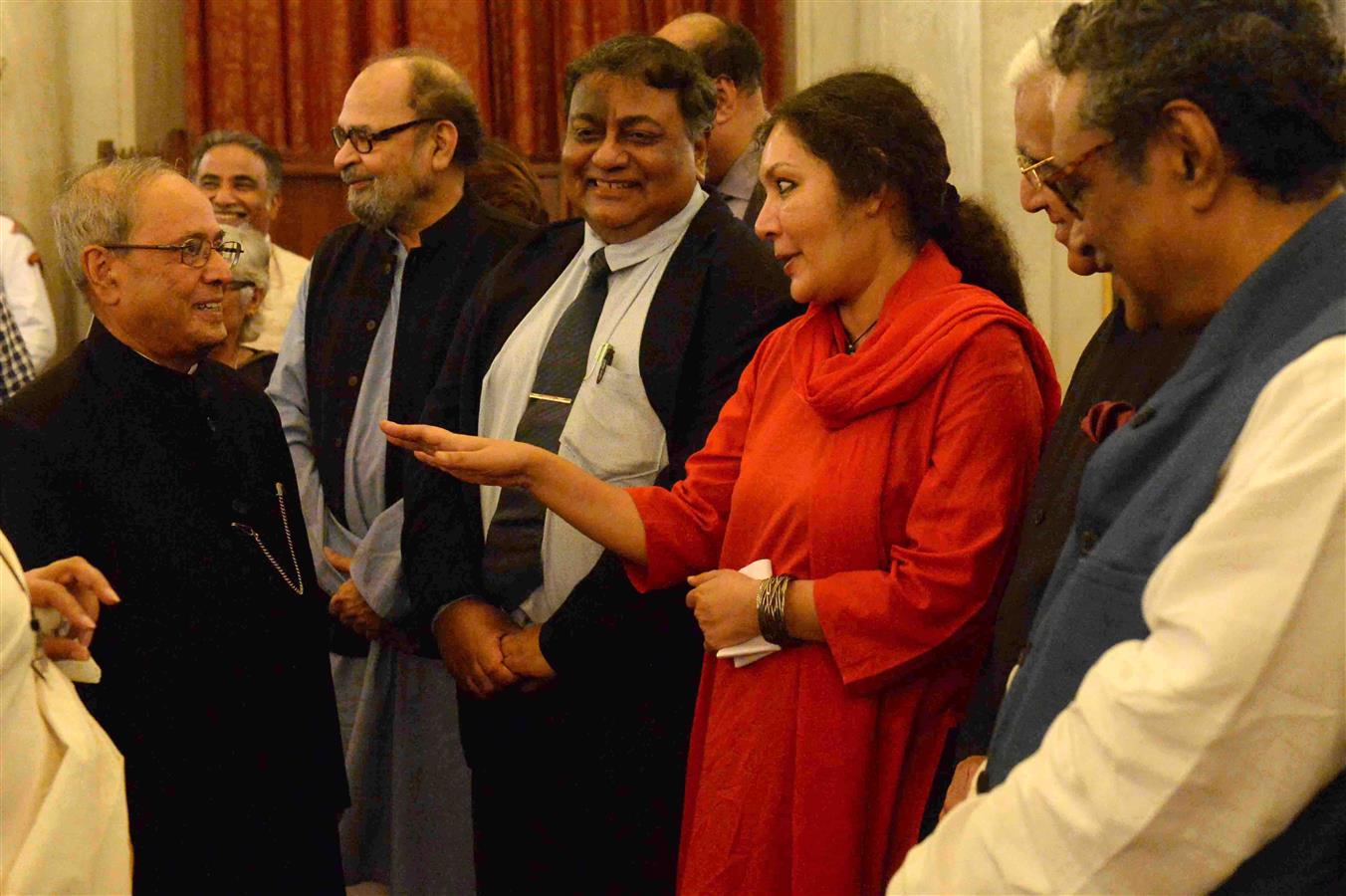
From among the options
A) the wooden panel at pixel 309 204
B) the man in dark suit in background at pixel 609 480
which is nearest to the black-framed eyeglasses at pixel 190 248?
the man in dark suit in background at pixel 609 480

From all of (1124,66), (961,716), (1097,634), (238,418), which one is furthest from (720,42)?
(1097,634)

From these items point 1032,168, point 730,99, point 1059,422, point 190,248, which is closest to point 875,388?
point 1059,422

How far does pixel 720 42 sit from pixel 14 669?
2.55 metres

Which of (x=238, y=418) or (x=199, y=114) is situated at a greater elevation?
(x=199, y=114)

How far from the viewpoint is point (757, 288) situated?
2750 millimetres

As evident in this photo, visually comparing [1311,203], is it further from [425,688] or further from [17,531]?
[425,688]

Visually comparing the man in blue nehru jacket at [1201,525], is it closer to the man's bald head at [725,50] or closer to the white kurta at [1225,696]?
the white kurta at [1225,696]

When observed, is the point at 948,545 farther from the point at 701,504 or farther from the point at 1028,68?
the point at 1028,68

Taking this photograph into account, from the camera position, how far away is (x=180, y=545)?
257 cm

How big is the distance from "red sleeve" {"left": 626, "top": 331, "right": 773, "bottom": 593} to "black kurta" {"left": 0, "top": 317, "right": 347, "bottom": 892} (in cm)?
71

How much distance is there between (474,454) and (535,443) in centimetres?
37

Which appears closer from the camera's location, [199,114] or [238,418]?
[238,418]

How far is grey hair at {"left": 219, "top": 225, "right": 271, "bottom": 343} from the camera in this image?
4.13m

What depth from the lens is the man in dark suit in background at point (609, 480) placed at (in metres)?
2.67
